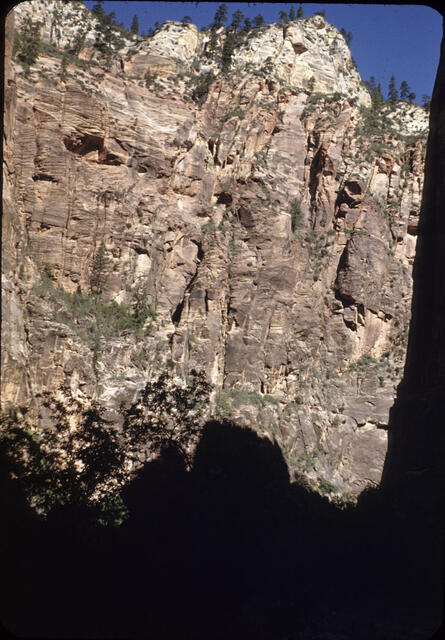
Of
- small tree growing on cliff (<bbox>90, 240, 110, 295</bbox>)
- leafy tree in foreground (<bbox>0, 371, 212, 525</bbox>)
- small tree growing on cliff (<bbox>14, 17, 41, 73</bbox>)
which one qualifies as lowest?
leafy tree in foreground (<bbox>0, 371, 212, 525</bbox>)

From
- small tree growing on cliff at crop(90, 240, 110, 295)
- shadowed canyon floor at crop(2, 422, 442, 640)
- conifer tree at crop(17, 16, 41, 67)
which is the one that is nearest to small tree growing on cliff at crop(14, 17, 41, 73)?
conifer tree at crop(17, 16, 41, 67)

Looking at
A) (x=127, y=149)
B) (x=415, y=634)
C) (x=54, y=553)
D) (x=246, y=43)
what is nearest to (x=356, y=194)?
(x=246, y=43)

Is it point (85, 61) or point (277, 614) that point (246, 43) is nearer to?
point (85, 61)

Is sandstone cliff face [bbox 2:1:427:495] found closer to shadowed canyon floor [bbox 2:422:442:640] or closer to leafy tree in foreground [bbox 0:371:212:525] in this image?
leafy tree in foreground [bbox 0:371:212:525]

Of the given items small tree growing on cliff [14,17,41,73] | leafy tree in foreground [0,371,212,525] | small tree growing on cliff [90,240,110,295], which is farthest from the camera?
small tree growing on cliff [90,240,110,295]

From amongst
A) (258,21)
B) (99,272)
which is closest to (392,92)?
(258,21)

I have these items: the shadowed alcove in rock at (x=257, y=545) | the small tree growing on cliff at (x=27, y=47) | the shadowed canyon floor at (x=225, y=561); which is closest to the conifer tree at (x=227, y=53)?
the small tree growing on cliff at (x=27, y=47)

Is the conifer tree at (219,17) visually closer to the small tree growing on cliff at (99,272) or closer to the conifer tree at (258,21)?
the conifer tree at (258,21)

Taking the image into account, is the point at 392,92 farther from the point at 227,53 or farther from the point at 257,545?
the point at 257,545
